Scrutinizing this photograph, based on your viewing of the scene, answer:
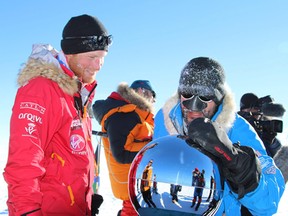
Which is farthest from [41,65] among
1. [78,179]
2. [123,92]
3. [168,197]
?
[123,92]

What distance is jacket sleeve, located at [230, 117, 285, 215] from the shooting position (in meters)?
1.64

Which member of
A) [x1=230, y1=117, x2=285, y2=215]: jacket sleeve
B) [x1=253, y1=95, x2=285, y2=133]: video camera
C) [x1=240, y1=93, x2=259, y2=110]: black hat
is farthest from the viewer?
[x1=240, y1=93, x2=259, y2=110]: black hat

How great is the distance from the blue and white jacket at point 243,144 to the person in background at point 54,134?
0.56 m

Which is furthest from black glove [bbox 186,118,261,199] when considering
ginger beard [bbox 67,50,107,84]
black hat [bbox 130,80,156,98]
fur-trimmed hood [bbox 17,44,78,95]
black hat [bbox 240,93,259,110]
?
black hat [bbox 240,93,259,110]

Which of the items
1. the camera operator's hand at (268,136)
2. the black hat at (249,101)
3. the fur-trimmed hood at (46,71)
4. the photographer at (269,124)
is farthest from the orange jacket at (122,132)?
the fur-trimmed hood at (46,71)

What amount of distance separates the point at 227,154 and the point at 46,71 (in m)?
1.28

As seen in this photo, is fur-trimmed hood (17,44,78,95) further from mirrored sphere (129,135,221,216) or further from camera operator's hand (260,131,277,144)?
camera operator's hand (260,131,277,144)

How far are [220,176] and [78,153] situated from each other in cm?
100

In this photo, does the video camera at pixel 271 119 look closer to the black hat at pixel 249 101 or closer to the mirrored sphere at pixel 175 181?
the black hat at pixel 249 101

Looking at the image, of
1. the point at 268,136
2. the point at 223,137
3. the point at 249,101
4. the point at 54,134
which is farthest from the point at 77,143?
the point at 249,101

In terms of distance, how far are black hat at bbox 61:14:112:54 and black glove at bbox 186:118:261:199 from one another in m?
1.35

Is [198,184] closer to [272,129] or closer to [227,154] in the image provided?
[227,154]

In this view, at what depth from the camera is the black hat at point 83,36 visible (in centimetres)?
259

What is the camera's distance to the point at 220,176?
1.55 meters
